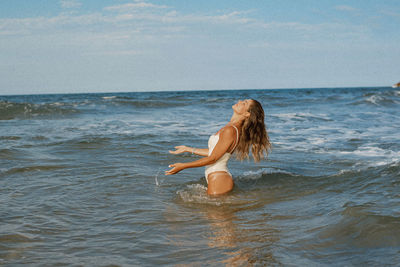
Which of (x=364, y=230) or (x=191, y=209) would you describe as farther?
(x=191, y=209)

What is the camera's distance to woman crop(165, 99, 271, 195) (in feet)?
18.3

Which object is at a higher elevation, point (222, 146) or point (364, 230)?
point (222, 146)

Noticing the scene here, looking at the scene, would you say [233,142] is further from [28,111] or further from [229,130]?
[28,111]

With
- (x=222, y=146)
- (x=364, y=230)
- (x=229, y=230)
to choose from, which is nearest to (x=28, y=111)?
(x=222, y=146)

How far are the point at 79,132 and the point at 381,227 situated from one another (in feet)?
36.0

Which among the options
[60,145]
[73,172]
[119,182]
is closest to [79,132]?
[60,145]

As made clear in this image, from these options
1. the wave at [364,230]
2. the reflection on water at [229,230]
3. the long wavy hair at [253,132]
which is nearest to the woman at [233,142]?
the long wavy hair at [253,132]

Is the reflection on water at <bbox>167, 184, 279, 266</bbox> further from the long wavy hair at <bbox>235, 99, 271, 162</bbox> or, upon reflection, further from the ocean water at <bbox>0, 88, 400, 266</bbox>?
the long wavy hair at <bbox>235, 99, 271, 162</bbox>

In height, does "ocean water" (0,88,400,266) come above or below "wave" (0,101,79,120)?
below

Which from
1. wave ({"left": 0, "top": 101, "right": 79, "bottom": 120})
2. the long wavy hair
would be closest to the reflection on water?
the long wavy hair

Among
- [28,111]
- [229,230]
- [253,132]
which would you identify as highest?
[28,111]

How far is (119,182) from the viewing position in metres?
6.90

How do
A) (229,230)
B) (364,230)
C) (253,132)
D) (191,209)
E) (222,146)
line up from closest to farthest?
(364,230), (229,230), (191,209), (222,146), (253,132)

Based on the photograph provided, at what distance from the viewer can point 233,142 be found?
5.64 metres
